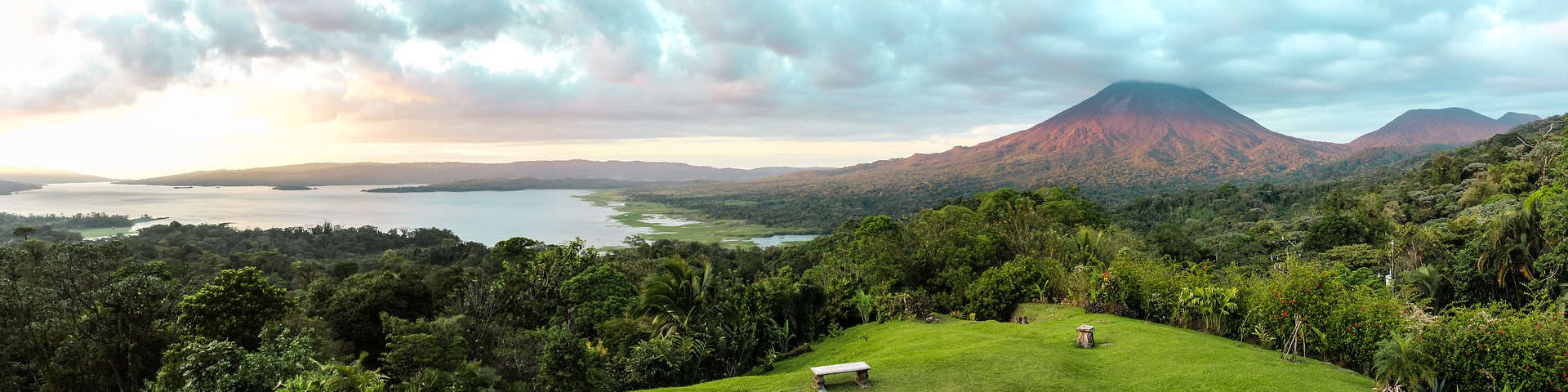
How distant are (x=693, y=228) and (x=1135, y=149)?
97898mm

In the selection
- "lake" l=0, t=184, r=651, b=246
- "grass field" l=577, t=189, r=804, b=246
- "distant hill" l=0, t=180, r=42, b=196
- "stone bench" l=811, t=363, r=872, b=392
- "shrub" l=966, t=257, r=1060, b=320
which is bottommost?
"grass field" l=577, t=189, r=804, b=246

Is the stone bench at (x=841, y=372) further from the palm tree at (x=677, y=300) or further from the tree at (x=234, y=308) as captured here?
the tree at (x=234, y=308)

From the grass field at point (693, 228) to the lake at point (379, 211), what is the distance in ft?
10.9

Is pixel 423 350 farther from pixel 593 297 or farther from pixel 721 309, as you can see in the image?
pixel 593 297

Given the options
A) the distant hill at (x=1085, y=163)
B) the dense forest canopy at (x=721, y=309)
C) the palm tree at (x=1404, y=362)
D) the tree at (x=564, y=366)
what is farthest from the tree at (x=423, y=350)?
the distant hill at (x=1085, y=163)

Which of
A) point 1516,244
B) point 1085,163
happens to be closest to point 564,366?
point 1516,244

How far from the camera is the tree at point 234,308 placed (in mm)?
10594

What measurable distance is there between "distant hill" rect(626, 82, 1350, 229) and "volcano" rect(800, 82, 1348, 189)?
0.28 meters

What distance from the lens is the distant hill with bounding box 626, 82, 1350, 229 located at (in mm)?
110438

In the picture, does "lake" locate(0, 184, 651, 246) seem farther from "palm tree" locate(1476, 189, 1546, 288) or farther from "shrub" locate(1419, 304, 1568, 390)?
"shrub" locate(1419, 304, 1568, 390)

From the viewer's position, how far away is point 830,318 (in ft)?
52.5

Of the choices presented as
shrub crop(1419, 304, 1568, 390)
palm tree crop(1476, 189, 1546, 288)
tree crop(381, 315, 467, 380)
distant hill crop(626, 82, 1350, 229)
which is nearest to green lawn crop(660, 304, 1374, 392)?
shrub crop(1419, 304, 1568, 390)

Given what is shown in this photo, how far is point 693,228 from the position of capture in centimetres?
8944

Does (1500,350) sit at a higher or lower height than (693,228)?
higher
